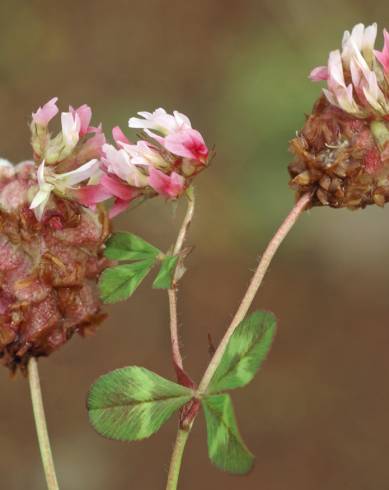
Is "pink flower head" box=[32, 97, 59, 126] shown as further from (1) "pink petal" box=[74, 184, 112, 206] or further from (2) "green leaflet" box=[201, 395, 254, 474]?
(2) "green leaflet" box=[201, 395, 254, 474]

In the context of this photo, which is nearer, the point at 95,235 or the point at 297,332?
the point at 95,235

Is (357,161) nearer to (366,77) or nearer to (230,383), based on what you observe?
(366,77)

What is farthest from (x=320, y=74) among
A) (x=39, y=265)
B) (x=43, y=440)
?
(x=43, y=440)

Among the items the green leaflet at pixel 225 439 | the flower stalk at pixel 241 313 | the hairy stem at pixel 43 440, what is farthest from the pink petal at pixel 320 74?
the hairy stem at pixel 43 440

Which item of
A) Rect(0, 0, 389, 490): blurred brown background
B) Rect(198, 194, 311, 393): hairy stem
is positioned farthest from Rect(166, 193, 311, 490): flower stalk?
Rect(0, 0, 389, 490): blurred brown background

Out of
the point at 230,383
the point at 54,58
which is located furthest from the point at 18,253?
the point at 54,58

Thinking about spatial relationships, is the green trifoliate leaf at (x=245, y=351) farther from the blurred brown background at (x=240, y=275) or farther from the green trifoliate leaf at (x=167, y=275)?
the blurred brown background at (x=240, y=275)

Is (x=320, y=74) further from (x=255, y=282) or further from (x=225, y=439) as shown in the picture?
(x=225, y=439)
